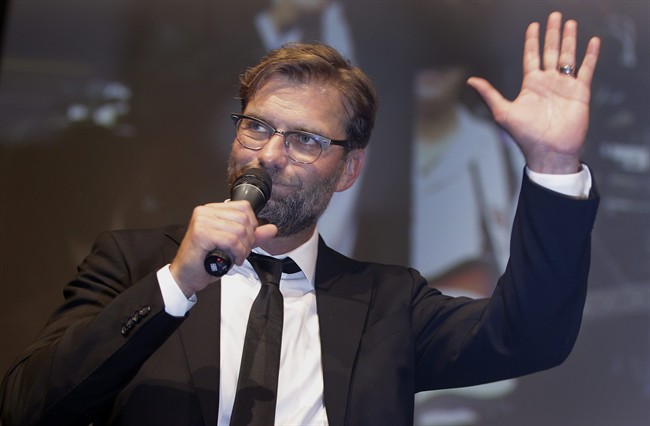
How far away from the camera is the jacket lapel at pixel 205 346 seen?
Answer: 1562 mm

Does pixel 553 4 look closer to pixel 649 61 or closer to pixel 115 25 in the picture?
pixel 649 61

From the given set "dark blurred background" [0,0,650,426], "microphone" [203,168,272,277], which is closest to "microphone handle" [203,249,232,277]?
"microphone" [203,168,272,277]

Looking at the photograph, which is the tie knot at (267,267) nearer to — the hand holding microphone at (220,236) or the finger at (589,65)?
the hand holding microphone at (220,236)

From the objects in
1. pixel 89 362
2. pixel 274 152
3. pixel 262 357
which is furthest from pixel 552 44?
pixel 89 362

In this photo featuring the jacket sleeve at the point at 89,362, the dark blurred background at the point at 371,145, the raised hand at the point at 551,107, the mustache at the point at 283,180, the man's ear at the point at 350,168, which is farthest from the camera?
the dark blurred background at the point at 371,145

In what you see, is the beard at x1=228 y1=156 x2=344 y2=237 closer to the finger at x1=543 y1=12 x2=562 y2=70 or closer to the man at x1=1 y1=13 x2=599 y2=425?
the man at x1=1 y1=13 x2=599 y2=425

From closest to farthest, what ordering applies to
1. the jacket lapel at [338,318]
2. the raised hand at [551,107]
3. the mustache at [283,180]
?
the raised hand at [551,107], the jacket lapel at [338,318], the mustache at [283,180]

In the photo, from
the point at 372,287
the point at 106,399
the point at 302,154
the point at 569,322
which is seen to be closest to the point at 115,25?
the point at 302,154

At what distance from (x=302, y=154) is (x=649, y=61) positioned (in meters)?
1.71

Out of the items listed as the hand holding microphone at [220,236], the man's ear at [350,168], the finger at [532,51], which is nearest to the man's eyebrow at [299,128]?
the man's ear at [350,168]

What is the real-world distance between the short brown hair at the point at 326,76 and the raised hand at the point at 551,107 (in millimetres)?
516

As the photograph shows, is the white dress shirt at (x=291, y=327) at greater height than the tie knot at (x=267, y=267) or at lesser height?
lesser

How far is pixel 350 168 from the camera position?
2176 millimetres

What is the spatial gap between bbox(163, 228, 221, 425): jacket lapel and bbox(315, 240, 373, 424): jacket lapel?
0.25 m
